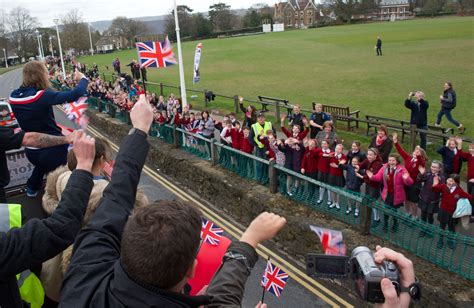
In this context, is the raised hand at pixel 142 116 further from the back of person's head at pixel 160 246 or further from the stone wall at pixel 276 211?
the stone wall at pixel 276 211

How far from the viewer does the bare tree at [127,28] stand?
106562 mm

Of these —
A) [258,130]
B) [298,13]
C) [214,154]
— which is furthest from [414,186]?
[298,13]

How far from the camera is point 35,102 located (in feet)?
14.1

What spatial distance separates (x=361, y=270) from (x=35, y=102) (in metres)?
3.77

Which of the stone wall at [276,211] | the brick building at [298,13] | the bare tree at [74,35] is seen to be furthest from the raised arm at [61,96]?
the brick building at [298,13]

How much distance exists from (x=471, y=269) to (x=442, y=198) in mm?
1585

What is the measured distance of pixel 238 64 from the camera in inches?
1638

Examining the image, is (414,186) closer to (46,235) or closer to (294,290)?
(294,290)

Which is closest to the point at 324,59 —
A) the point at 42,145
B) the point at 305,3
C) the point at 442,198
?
the point at 442,198

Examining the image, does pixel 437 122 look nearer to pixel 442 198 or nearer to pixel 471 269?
pixel 442 198

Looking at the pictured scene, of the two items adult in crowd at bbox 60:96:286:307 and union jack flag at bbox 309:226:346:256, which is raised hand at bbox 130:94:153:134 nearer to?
adult in crowd at bbox 60:96:286:307

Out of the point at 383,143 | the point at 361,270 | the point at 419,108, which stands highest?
the point at 361,270

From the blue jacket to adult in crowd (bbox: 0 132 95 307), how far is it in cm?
260

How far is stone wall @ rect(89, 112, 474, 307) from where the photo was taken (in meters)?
5.48
